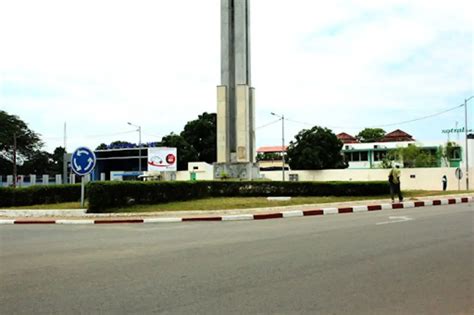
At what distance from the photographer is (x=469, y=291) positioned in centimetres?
576

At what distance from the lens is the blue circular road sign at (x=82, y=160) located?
16.8 meters

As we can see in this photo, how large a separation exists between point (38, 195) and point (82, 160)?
3.56 metres

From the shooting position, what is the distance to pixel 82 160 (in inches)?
672

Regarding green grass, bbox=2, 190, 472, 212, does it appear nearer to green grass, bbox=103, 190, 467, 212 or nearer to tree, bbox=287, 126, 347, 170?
green grass, bbox=103, 190, 467, 212

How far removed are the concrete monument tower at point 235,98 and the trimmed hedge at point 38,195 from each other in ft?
43.4

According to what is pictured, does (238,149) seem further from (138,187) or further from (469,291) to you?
(469,291)

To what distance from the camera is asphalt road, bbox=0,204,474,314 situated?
5.07 m

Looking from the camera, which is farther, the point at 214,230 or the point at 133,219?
the point at 133,219

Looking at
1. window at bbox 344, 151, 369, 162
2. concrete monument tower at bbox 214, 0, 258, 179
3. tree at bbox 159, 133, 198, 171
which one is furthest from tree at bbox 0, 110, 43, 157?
window at bbox 344, 151, 369, 162

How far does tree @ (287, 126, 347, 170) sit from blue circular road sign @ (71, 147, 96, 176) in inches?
1603

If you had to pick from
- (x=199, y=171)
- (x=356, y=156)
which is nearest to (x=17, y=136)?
(x=199, y=171)

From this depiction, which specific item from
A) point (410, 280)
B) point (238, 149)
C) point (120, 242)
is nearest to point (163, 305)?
point (410, 280)

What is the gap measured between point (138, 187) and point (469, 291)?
13803mm

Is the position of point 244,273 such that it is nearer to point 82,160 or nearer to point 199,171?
point 82,160
